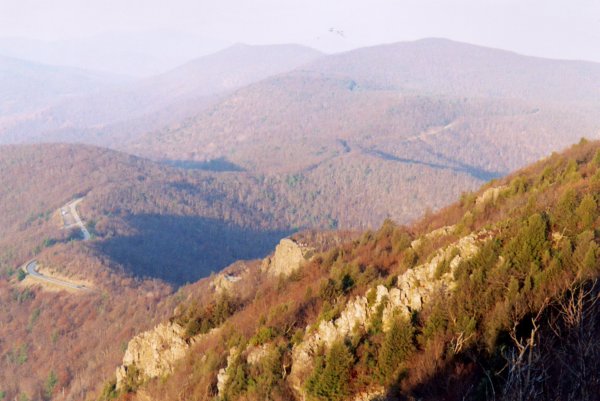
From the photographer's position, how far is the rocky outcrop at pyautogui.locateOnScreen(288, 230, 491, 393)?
11.9m

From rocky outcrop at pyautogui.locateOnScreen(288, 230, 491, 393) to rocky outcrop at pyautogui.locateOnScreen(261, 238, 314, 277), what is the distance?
55.4 ft

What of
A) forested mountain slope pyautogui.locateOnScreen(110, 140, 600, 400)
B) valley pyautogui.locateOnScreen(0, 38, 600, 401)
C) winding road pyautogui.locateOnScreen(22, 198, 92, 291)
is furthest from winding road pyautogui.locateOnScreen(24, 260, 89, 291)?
forested mountain slope pyautogui.locateOnScreen(110, 140, 600, 400)

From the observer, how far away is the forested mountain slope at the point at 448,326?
28.3ft

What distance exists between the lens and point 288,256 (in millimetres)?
32562

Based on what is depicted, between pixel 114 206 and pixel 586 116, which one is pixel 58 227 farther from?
pixel 586 116

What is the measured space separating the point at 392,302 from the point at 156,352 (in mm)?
11518

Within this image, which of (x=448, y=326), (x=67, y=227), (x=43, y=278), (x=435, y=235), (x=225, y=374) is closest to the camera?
(x=448, y=326)

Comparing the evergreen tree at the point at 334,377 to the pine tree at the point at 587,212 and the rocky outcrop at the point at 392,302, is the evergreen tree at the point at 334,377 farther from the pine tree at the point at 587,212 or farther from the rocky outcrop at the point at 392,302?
the pine tree at the point at 587,212

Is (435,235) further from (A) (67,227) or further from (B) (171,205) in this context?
(B) (171,205)

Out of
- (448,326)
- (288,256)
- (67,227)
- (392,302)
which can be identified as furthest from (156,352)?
(67,227)

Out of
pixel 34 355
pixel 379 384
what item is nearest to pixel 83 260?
pixel 34 355

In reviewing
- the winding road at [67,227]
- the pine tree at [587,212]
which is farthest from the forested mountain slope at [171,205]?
the pine tree at [587,212]

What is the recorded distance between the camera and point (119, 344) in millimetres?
42531

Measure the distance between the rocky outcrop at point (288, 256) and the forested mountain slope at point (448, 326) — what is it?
1261 cm
